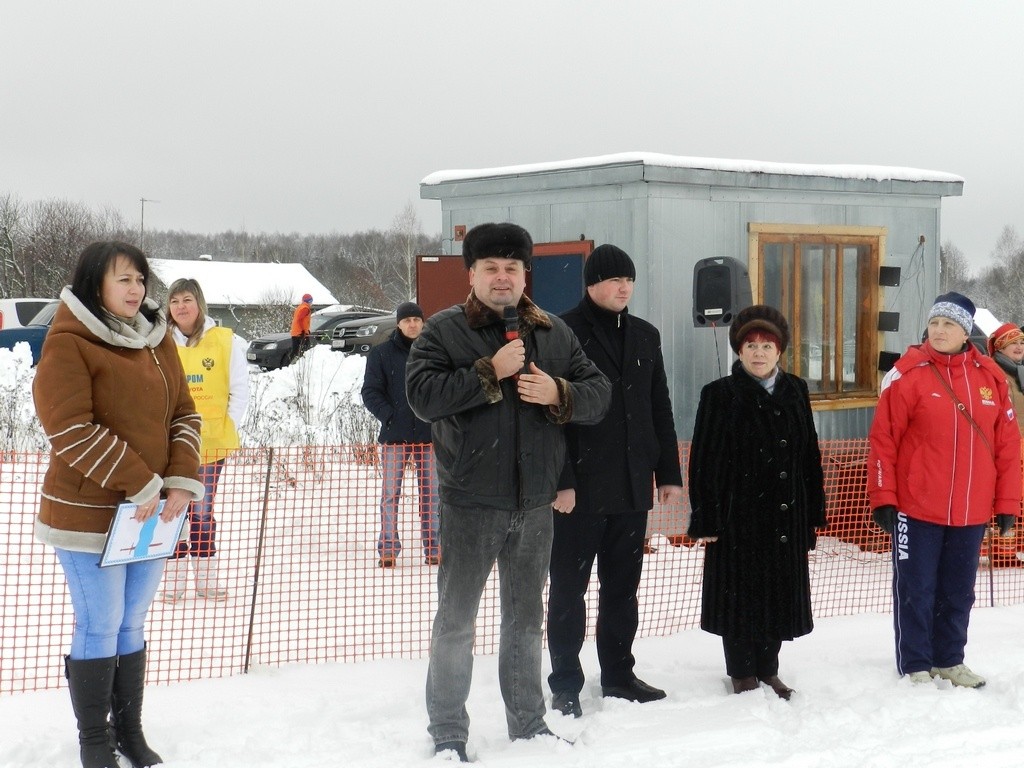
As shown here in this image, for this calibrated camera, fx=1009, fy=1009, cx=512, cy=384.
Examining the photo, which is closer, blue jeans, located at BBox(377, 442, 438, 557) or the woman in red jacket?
the woman in red jacket

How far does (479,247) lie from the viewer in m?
3.54

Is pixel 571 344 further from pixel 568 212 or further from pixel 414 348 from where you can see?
pixel 568 212

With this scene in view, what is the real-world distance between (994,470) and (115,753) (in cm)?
378

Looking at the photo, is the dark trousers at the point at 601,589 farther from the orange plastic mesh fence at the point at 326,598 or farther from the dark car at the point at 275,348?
the dark car at the point at 275,348

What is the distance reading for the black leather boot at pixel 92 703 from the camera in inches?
133

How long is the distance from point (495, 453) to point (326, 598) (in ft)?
7.57

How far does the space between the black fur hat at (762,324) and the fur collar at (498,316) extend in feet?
3.62

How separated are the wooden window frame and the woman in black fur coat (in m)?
3.40

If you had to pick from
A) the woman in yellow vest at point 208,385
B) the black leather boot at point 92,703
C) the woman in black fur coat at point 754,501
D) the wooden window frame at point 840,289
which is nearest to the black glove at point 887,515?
the woman in black fur coat at point 754,501

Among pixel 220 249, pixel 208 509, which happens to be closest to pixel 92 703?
pixel 208 509

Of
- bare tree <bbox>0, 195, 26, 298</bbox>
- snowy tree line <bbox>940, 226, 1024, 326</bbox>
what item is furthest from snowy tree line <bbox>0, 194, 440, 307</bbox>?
snowy tree line <bbox>940, 226, 1024, 326</bbox>

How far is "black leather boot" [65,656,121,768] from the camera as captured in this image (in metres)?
3.38

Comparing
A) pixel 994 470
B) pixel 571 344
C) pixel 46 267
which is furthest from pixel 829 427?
pixel 46 267

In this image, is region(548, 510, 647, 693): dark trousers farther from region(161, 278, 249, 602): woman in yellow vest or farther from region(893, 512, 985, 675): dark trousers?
region(161, 278, 249, 602): woman in yellow vest
